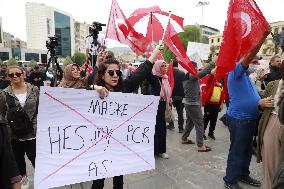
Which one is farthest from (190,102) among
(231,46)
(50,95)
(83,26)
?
(83,26)

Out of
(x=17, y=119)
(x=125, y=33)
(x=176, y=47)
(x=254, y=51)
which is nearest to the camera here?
(x=254, y=51)

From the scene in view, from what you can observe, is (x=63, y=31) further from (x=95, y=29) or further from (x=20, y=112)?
(x=20, y=112)

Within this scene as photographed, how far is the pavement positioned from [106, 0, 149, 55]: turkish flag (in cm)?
184

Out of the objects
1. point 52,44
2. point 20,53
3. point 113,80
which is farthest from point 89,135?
point 20,53

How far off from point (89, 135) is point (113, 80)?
22.4 inches

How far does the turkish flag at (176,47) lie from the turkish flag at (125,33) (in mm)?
432

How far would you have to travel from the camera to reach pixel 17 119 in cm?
391

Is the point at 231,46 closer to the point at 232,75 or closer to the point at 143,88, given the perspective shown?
the point at 232,75

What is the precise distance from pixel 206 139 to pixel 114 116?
419cm

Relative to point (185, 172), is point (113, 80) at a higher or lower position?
higher

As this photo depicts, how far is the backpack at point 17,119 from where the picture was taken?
12.8 feet

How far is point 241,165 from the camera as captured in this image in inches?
158

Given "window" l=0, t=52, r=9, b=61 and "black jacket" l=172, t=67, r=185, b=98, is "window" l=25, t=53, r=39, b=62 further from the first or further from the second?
"black jacket" l=172, t=67, r=185, b=98

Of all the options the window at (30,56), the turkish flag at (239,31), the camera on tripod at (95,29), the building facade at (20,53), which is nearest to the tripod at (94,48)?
the camera on tripod at (95,29)
